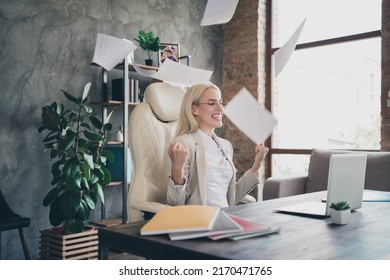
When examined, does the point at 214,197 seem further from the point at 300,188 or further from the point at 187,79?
the point at 300,188

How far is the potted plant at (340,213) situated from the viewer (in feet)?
4.25

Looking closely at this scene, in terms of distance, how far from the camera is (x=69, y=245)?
10.2 ft

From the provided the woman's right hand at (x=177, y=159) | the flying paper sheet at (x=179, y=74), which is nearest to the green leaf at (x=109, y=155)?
the flying paper sheet at (x=179, y=74)

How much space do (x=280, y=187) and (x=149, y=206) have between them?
1548mm

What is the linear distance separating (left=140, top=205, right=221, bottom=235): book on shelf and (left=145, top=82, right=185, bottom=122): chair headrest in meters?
1.06

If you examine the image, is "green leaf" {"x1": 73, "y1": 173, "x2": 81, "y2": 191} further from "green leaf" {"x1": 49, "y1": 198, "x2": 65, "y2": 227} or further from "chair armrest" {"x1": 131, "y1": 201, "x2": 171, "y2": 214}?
"chair armrest" {"x1": 131, "y1": 201, "x2": 171, "y2": 214}

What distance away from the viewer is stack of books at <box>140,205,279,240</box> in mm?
1060

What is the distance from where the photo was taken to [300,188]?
3467 millimetres

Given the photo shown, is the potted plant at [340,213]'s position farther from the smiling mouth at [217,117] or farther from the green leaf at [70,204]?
the green leaf at [70,204]

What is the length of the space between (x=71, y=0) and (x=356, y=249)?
3357 millimetres

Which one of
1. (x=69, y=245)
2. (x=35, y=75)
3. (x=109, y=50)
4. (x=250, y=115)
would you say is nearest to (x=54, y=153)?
(x=69, y=245)

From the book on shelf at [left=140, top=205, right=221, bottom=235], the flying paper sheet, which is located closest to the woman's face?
the flying paper sheet
